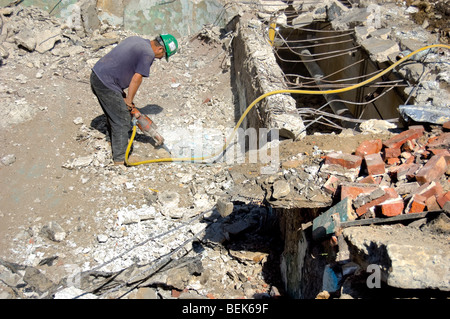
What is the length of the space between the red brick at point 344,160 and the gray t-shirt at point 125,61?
8.04 feet

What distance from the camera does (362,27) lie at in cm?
607

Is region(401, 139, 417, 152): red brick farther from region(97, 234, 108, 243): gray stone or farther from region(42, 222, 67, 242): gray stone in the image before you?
region(42, 222, 67, 242): gray stone

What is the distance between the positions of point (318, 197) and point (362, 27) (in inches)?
165

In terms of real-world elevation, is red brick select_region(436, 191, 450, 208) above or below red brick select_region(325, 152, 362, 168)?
above

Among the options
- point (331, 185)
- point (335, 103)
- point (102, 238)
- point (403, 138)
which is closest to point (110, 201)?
point (102, 238)

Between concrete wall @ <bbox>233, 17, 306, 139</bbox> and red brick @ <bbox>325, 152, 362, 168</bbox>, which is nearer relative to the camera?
red brick @ <bbox>325, 152, 362, 168</bbox>

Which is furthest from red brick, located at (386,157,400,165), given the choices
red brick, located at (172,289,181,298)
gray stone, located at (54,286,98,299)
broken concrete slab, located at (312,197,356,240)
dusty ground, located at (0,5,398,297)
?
gray stone, located at (54,286,98,299)

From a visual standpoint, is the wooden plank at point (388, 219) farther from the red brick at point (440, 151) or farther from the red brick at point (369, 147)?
the red brick at point (369, 147)

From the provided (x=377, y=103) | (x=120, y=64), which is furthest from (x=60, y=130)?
(x=377, y=103)

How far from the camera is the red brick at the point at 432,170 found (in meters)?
2.82

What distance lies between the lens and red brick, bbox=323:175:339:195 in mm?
3005

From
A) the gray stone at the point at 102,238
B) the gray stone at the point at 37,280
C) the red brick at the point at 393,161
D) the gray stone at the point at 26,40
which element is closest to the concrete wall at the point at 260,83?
the red brick at the point at 393,161

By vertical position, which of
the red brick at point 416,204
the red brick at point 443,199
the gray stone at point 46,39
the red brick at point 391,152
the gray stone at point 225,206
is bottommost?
the gray stone at point 225,206

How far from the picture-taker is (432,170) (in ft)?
9.37
